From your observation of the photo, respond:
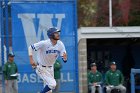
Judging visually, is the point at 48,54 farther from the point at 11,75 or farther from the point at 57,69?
the point at 11,75

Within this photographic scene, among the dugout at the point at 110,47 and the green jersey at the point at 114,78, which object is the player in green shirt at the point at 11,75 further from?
the dugout at the point at 110,47

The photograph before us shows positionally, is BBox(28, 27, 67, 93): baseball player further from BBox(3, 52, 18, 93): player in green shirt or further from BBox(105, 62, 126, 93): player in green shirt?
BBox(105, 62, 126, 93): player in green shirt

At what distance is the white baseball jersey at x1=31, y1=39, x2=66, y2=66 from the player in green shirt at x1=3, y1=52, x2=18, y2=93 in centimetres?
353

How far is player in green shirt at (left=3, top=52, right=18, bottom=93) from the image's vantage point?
1516cm

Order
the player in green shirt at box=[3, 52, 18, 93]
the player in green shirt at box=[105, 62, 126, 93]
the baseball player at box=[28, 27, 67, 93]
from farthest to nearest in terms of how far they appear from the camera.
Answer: the player in green shirt at box=[105, 62, 126, 93], the player in green shirt at box=[3, 52, 18, 93], the baseball player at box=[28, 27, 67, 93]

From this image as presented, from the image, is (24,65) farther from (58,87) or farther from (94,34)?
(94,34)

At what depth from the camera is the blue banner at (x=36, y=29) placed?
49.4 ft

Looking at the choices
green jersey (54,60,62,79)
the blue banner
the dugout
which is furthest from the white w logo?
the dugout

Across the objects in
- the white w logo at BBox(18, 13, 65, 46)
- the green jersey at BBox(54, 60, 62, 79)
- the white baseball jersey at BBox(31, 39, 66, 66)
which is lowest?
the green jersey at BBox(54, 60, 62, 79)

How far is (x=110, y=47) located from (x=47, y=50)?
1232cm

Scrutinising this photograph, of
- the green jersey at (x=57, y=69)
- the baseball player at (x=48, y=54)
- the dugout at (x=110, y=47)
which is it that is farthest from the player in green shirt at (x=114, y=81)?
the baseball player at (x=48, y=54)

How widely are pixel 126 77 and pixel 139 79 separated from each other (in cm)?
294

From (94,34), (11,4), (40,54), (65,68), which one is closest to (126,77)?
(94,34)

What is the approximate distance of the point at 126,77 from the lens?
21.0 metres
